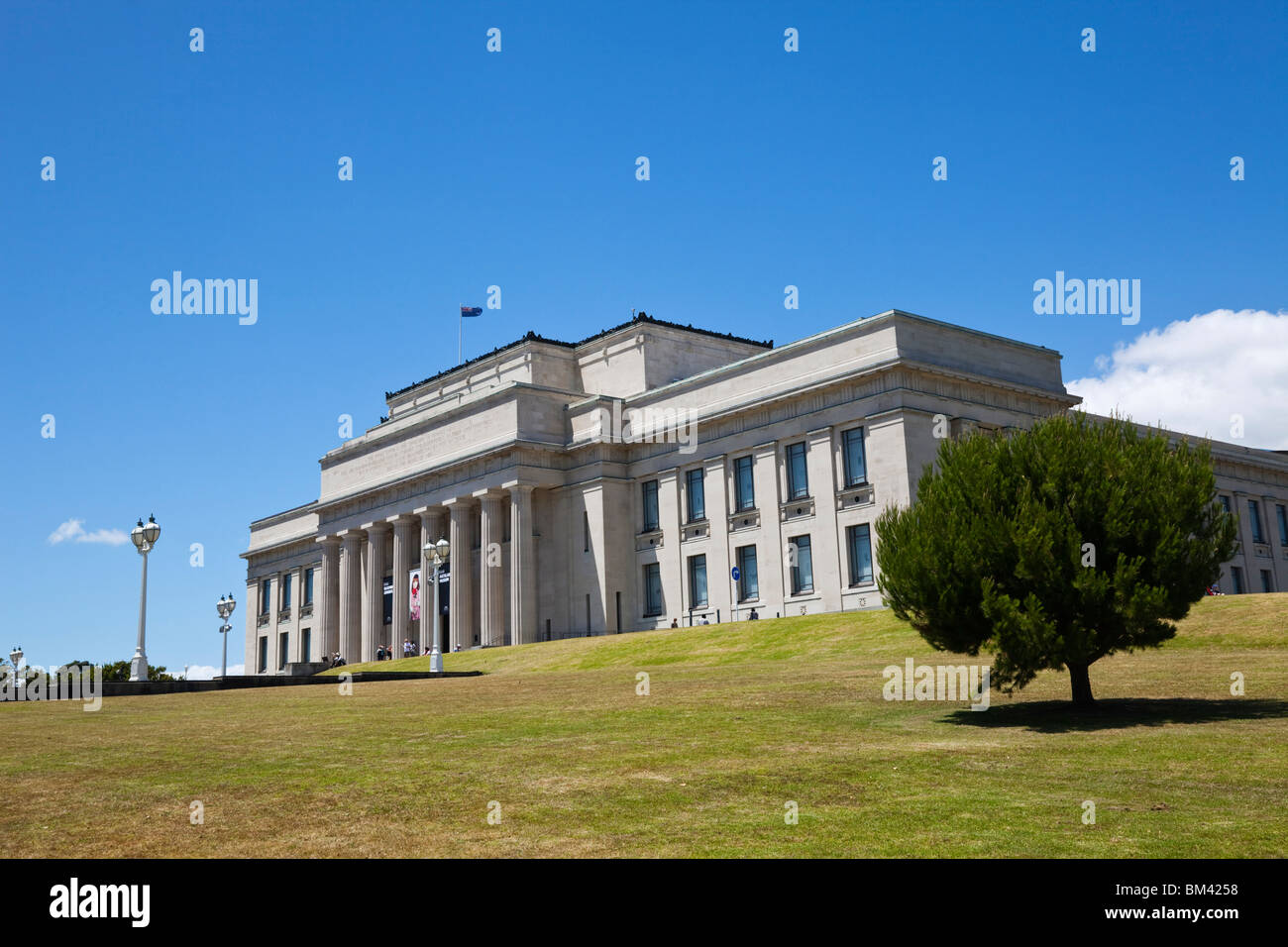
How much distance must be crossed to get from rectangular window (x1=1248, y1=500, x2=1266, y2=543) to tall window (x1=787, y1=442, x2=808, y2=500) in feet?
129

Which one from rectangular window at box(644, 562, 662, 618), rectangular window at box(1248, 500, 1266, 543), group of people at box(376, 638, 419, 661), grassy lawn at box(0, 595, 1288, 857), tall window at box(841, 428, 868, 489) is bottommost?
grassy lawn at box(0, 595, 1288, 857)

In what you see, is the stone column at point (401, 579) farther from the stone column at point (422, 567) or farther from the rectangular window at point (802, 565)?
the rectangular window at point (802, 565)

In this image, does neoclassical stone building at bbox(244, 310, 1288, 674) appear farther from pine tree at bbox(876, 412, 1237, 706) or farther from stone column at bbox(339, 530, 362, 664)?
pine tree at bbox(876, 412, 1237, 706)

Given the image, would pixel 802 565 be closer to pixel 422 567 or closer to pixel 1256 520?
pixel 422 567

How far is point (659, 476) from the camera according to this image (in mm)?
68750

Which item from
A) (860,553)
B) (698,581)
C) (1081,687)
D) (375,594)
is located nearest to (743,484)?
(698,581)

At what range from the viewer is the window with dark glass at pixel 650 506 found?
6925 cm

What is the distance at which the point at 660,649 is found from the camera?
4838cm

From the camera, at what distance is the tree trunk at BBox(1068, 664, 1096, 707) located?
74.3 ft

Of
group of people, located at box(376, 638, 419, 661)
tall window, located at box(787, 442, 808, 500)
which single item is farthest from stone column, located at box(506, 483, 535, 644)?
tall window, located at box(787, 442, 808, 500)

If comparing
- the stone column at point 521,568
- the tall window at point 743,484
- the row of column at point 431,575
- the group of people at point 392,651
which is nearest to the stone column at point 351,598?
the row of column at point 431,575

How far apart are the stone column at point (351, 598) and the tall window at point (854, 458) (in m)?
40.2

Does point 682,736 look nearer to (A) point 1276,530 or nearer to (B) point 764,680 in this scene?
(B) point 764,680
